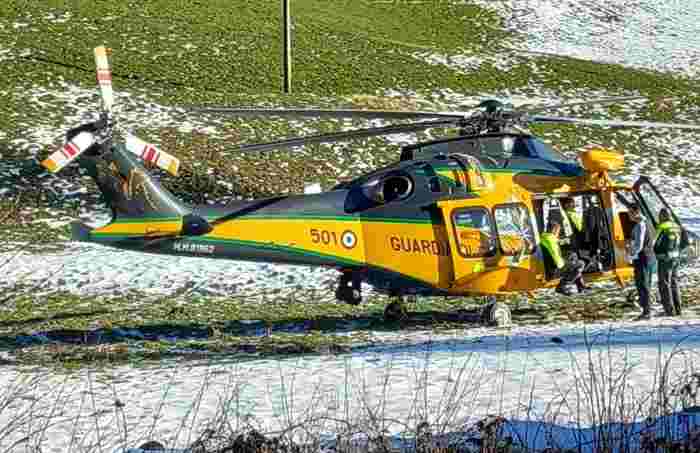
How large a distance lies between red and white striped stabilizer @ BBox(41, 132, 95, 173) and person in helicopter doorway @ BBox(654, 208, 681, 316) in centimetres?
777

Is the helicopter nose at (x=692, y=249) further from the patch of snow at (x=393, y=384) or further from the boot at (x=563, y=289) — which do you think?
the patch of snow at (x=393, y=384)

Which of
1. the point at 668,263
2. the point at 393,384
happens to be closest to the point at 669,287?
the point at 668,263

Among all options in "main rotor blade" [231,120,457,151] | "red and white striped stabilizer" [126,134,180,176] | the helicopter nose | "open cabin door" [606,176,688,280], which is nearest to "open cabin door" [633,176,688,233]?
"open cabin door" [606,176,688,280]

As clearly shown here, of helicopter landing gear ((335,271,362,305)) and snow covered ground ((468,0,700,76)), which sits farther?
snow covered ground ((468,0,700,76))

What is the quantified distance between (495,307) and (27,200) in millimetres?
13667

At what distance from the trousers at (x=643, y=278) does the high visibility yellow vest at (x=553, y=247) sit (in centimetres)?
105

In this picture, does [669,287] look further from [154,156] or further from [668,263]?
[154,156]

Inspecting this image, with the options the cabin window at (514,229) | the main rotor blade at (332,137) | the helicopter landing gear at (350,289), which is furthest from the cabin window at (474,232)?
the helicopter landing gear at (350,289)

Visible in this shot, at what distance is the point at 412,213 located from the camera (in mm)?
13656

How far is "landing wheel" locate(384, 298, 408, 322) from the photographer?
558 inches

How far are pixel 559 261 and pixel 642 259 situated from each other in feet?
3.81

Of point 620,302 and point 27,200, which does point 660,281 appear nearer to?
point 620,302

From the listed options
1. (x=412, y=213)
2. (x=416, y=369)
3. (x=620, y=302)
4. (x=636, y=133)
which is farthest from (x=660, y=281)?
(x=636, y=133)

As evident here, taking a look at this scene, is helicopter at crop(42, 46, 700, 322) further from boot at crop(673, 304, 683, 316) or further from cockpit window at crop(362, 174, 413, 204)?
boot at crop(673, 304, 683, 316)
